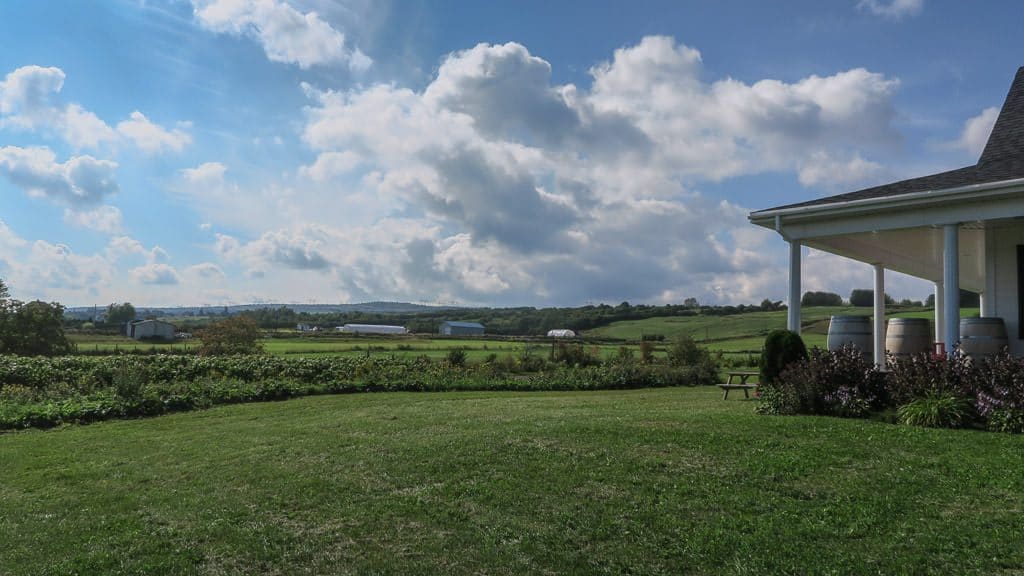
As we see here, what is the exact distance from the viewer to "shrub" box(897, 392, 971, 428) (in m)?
7.75

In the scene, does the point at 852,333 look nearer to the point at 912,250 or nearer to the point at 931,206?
the point at 931,206

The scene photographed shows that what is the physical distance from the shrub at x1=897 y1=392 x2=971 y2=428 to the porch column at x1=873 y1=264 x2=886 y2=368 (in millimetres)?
6595

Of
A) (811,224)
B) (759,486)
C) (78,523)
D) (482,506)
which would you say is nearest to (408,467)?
(482,506)

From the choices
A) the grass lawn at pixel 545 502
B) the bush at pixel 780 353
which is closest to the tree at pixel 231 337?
the grass lawn at pixel 545 502

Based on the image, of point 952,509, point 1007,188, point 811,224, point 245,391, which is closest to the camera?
point 952,509

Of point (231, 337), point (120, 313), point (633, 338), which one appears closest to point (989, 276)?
point (231, 337)

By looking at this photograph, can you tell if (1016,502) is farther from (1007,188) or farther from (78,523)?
(78,523)

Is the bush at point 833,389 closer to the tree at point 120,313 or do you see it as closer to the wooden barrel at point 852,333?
the wooden barrel at point 852,333

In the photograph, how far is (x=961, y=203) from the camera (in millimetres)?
9375

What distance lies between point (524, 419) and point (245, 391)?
9.57m

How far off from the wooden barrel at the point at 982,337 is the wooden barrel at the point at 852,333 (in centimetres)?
147

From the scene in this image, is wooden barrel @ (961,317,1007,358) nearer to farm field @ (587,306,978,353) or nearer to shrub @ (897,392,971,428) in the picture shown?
shrub @ (897,392,971,428)

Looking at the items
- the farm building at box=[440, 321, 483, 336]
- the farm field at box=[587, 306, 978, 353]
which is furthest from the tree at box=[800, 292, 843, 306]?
the farm building at box=[440, 321, 483, 336]

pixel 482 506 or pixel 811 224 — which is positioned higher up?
pixel 811 224
